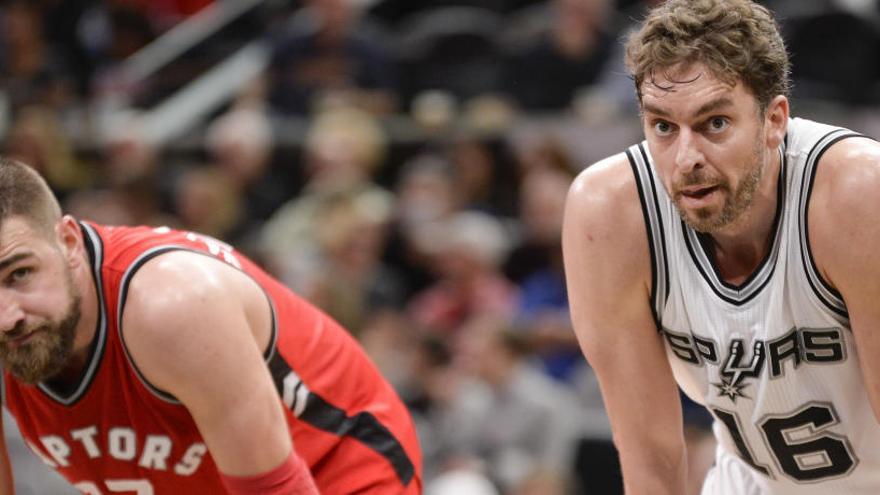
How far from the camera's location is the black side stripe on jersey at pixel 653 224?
2947 mm

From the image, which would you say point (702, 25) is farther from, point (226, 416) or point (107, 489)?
point (107, 489)

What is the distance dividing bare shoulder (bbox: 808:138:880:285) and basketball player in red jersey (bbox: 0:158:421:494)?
1222 millimetres

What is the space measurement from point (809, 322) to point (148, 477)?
1590 mm

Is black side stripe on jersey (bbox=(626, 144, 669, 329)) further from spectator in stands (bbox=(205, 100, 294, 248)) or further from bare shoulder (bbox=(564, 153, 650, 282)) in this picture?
spectator in stands (bbox=(205, 100, 294, 248))

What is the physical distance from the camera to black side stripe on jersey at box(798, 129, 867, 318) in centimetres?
279

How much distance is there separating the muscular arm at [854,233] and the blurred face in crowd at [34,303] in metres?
1.63

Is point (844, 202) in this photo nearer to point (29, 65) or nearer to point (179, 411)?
point (179, 411)

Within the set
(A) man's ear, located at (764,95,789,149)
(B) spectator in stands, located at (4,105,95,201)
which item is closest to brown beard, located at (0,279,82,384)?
(A) man's ear, located at (764,95,789,149)

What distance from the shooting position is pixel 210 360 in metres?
2.89

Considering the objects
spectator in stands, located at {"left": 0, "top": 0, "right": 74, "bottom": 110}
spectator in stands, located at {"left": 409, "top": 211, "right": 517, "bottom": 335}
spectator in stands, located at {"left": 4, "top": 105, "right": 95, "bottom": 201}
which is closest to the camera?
spectator in stands, located at {"left": 409, "top": 211, "right": 517, "bottom": 335}

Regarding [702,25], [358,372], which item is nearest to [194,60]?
[358,372]

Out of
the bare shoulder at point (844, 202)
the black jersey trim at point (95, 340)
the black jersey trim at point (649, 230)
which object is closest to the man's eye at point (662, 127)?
the black jersey trim at point (649, 230)

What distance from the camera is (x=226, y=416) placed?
9.61 feet

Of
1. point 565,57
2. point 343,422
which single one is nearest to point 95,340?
point 343,422
